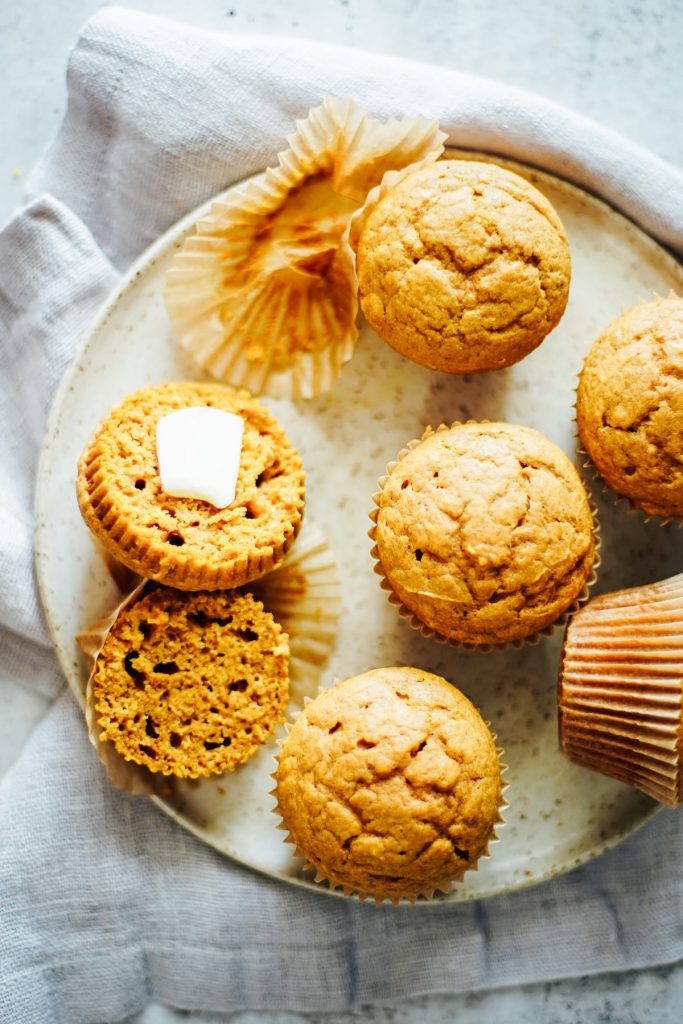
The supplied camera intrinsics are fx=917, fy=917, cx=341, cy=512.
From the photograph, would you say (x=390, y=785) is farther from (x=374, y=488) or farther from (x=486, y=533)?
(x=374, y=488)

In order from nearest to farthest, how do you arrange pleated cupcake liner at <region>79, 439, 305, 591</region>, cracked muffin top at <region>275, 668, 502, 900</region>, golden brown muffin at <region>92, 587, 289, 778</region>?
cracked muffin top at <region>275, 668, 502, 900</region> < pleated cupcake liner at <region>79, 439, 305, 591</region> < golden brown muffin at <region>92, 587, 289, 778</region>

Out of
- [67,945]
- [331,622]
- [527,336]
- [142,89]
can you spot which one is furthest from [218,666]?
[142,89]

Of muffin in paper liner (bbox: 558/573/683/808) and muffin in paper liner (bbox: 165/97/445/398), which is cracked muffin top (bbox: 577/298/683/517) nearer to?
muffin in paper liner (bbox: 558/573/683/808)

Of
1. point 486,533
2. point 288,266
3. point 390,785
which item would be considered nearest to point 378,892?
point 390,785

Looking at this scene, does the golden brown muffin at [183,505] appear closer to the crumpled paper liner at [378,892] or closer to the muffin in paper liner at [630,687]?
the crumpled paper liner at [378,892]

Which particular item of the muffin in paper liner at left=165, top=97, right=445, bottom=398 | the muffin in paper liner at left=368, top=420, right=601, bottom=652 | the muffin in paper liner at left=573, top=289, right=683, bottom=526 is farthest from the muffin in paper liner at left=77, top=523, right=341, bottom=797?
the muffin in paper liner at left=573, top=289, right=683, bottom=526

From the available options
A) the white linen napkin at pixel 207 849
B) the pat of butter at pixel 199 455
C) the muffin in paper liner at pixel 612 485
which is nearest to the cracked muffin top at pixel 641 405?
the muffin in paper liner at pixel 612 485

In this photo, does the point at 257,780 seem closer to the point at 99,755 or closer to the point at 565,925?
the point at 99,755
